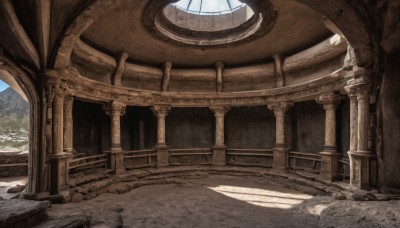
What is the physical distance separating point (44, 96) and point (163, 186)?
548 cm

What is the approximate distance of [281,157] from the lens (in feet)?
35.9

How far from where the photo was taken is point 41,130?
6230mm

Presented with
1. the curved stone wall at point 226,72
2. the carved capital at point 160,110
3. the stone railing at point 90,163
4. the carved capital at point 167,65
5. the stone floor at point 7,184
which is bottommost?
the stone floor at point 7,184

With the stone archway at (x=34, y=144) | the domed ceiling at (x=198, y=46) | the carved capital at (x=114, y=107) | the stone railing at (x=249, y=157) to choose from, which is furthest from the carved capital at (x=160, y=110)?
the stone archway at (x=34, y=144)

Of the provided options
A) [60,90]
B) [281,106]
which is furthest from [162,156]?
[281,106]

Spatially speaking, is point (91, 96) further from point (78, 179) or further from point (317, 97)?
Result: point (317, 97)

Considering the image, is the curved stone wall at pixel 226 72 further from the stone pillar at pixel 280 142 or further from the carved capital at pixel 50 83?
the carved capital at pixel 50 83

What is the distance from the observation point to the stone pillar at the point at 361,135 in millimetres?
6695

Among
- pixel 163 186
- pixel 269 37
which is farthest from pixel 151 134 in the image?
pixel 269 37

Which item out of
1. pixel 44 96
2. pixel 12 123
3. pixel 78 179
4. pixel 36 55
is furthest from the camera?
pixel 12 123

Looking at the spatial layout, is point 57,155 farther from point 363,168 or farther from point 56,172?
point 363,168

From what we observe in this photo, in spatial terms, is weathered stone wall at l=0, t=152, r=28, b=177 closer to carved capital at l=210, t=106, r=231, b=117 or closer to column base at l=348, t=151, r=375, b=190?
carved capital at l=210, t=106, r=231, b=117

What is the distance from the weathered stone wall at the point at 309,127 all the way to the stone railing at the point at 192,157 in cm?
467

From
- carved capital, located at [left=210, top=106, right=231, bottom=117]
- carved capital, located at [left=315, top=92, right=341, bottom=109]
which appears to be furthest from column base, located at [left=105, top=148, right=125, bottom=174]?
carved capital, located at [left=315, top=92, right=341, bottom=109]
